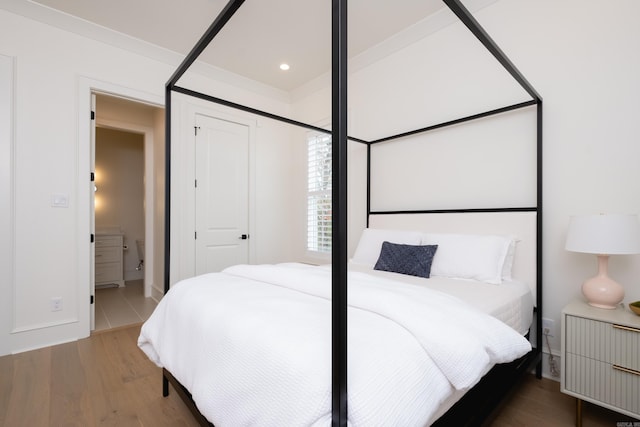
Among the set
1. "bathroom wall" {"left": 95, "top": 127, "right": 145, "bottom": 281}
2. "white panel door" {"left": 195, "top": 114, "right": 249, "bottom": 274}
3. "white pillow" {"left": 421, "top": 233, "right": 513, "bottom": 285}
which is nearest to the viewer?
"white pillow" {"left": 421, "top": 233, "right": 513, "bottom": 285}

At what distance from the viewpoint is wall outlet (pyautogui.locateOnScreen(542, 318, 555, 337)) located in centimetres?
210

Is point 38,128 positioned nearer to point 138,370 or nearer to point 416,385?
point 138,370

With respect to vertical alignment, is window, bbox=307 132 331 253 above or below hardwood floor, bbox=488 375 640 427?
above

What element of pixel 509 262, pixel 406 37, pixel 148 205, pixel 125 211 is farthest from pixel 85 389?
pixel 125 211

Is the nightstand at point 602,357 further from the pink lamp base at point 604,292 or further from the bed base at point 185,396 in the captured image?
the bed base at point 185,396

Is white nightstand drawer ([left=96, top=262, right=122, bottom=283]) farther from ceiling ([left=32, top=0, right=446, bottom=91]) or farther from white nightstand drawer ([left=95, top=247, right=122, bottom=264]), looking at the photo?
ceiling ([left=32, top=0, right=446, bottom=91])

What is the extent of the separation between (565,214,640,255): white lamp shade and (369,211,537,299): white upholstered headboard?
45cm

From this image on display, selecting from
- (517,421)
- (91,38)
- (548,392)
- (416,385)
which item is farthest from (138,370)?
(91,38)

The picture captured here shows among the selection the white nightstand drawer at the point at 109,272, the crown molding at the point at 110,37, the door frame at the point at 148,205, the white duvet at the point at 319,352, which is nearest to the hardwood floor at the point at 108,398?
the white duvet at the point at 319,352

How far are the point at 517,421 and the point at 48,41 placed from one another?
4418mm

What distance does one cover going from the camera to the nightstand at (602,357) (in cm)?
148

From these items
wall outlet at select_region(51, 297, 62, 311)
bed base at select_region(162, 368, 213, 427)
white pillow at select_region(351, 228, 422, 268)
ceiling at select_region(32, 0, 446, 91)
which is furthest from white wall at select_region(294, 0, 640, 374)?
wall outlet at select_region(51, 297, 62, 311)

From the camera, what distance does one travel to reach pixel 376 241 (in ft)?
8.98

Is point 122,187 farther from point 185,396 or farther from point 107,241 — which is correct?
point 185,396
